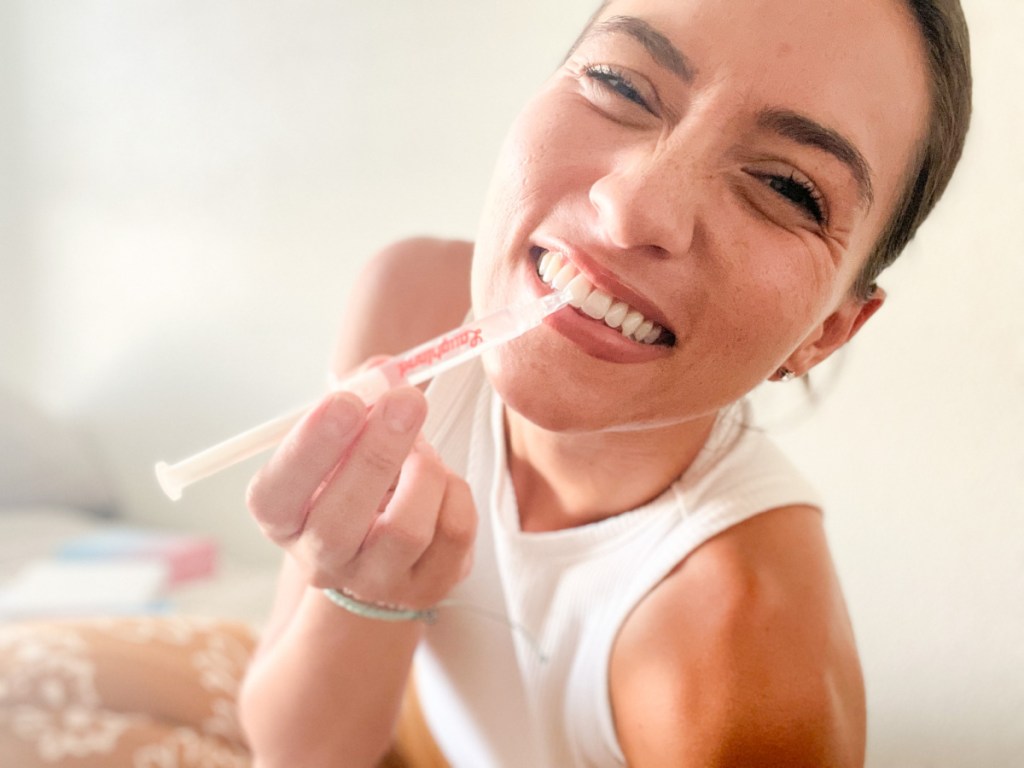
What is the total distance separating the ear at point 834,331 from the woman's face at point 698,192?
0.02 meters

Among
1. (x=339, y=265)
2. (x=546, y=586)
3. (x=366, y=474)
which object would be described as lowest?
(x=339, y=265)

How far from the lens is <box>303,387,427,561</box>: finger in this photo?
482 millimetres

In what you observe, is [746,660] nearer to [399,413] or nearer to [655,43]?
[399,413]

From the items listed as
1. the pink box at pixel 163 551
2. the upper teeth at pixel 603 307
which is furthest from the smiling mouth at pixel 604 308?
the pink box at pixel 163 551

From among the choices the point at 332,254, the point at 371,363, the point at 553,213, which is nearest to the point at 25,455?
the point at 332,254

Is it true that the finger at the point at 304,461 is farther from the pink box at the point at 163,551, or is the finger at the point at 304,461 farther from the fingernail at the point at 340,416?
the pink box at the point at 163,551

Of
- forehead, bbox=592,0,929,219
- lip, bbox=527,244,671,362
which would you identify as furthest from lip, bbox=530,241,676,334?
forehead, bbox=592,0,929,219

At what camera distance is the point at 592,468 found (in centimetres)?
68

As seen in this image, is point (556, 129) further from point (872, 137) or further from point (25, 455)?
point (25, 455)

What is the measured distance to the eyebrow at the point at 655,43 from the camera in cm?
49

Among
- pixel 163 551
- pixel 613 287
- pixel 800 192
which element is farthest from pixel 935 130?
pixel 163 551

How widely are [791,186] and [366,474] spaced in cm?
29

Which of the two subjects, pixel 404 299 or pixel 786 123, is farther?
pixel 404 299

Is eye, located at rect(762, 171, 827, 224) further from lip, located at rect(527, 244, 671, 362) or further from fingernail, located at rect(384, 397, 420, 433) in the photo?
fingernail, located at rect(384, 397, 420, 433)
